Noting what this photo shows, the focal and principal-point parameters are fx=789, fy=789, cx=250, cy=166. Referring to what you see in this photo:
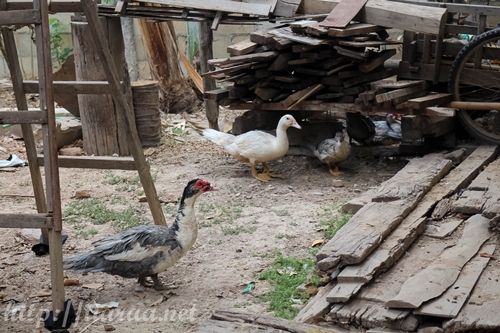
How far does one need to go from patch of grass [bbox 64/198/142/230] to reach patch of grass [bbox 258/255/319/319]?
1636 mm

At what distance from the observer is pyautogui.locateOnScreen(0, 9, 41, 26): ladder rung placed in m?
4.29

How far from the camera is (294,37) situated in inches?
312

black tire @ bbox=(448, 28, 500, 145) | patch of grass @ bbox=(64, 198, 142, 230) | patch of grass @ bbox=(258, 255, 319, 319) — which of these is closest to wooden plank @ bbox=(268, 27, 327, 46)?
black tire @ bbox=(448, 28, 500, 145)

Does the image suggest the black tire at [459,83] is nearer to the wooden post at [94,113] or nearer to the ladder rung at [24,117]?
the wooden post at [94,113]

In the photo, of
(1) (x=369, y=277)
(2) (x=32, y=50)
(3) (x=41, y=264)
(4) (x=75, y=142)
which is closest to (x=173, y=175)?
(4) (x=75, y=142)

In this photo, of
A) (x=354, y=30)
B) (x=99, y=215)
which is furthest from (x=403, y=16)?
(x=99, y=215)

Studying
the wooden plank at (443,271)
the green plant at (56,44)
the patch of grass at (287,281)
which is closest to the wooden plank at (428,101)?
the wooden plank at (443,271)

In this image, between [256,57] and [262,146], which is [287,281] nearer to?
[262,146]

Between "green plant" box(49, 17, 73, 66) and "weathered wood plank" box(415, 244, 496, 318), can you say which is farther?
"green plant" box(49, 17, 73, 66)

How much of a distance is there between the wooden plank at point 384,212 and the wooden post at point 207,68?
2.63 metres

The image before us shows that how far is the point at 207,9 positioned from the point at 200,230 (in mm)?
3098

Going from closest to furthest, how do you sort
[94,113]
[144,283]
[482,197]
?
[144,283] < [482,197] < [94,113]

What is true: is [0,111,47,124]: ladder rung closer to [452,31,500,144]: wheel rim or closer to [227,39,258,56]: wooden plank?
[227,39,258,56]: wooden plank

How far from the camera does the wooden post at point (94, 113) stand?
905cm
